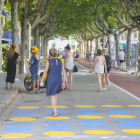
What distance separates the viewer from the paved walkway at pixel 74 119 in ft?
19.1

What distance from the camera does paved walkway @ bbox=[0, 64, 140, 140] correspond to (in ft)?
19.1

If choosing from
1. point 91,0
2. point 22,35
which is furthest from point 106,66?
point 91,0

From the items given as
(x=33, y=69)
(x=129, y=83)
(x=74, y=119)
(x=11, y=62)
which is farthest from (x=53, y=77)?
(x=129, y=83)

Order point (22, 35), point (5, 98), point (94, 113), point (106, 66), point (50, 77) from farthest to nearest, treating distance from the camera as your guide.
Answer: point (22, 35)
point (106, 66)
point (5, 98)
point (94, 113)
point (50, 77)

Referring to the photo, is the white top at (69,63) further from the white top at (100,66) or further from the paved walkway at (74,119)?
the paved walkway at (74,119)

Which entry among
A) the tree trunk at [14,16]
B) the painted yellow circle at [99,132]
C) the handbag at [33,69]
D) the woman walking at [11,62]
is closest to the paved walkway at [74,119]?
the painted yellow circle at [99,132]

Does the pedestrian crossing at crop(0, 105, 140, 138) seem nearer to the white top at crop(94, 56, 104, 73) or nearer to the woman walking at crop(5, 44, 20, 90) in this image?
the woman walking at crop(5, 44, 20, 90)

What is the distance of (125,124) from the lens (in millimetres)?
6770

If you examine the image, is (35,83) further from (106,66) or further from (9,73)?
(106,66)

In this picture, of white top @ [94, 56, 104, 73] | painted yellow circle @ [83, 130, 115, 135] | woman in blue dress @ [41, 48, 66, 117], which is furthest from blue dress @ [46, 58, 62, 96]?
white top @ [94, 56, 104, 73]

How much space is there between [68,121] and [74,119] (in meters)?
0.27

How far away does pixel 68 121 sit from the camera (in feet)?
22.9

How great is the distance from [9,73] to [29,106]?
11.8ft

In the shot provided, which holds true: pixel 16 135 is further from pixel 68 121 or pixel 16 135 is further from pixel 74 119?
pixel 74 119
